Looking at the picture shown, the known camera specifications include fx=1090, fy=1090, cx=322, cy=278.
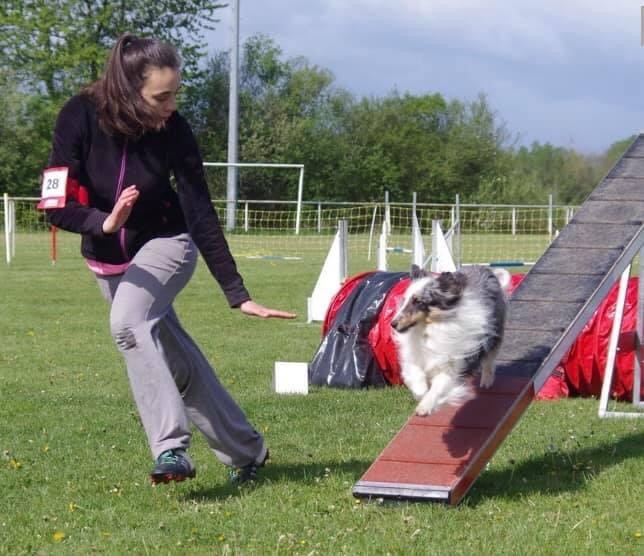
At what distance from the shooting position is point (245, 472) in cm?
518

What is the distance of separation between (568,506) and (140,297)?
2.05m

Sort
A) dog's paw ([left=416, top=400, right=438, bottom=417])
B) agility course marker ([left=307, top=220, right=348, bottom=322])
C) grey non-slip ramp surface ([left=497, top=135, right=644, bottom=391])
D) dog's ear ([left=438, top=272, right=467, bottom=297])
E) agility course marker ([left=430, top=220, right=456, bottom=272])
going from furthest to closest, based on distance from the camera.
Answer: agility course marker ([left=430, top=220, right=456, bottom=272]) → agility course marker ([left=307, top=220, right=348, bottom=322]) → grey non-slip ramp surface ([left=497, top=135, right=644, bottom=391]) → dog's ear ([left=438, top=272, right=467, bottom=297]) → dog's paw ([left=416, top=400, right=438, bottom=417])

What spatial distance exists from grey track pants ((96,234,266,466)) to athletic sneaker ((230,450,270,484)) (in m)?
0.46

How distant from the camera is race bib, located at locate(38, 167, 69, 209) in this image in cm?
441

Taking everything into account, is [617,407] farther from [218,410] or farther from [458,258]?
[458,258]

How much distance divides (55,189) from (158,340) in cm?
75

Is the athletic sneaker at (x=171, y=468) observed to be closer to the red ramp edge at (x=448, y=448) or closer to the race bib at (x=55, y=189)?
the red ramp edge at (x=448, y=448)

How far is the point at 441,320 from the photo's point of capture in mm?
4895

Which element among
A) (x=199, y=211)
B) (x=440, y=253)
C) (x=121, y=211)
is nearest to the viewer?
(x=121, y=211)

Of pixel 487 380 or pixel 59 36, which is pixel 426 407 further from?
pixel 59 36

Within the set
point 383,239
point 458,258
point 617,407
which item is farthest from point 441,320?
point 458,258

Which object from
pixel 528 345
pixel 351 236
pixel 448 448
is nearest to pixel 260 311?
pixel 448 448

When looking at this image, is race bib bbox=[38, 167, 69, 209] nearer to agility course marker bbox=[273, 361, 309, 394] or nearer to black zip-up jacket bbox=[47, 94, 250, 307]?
black zip-up jacket bbox=[47, 94, 250, 307]

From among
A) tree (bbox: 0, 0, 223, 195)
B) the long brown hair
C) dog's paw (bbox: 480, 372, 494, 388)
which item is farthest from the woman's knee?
tree (bbox: 0, 0, 223, 195)
